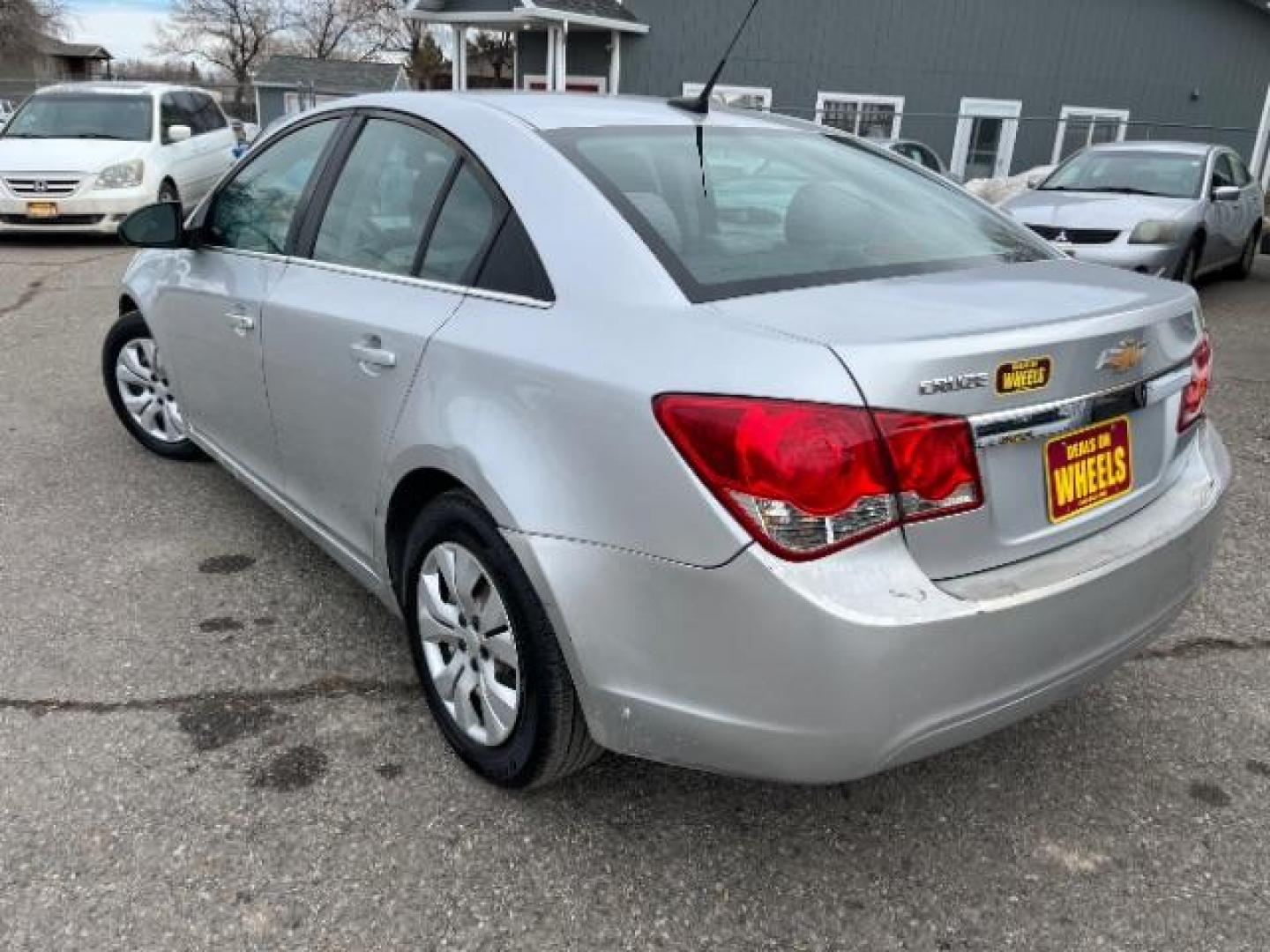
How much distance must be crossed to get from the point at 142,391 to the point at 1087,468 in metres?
4.03

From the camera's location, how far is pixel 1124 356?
6.95 feet

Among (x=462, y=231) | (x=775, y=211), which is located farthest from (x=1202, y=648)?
(x=462, y=231)

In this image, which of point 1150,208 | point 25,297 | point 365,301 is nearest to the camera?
point 365,301

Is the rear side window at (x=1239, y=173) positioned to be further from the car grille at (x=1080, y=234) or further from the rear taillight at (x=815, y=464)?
the rear taillight at (x=815, y=464)

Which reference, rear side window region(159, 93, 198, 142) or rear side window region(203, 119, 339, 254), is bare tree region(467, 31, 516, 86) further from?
rear side window region(203, 119, 339, 254)

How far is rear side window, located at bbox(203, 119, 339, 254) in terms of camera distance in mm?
3295

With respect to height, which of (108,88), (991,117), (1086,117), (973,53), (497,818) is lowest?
(497,818)

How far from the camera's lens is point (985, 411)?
1896mm

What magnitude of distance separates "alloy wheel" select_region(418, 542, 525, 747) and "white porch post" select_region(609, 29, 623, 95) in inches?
775

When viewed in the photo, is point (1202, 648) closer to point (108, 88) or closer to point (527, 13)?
point (108, 88)

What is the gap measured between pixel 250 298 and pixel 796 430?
214 cm

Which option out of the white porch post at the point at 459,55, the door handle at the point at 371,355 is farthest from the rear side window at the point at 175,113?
the door handle at the point at 371,355

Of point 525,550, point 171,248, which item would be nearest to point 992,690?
point 525,550

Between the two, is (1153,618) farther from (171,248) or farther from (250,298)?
(171,248)
